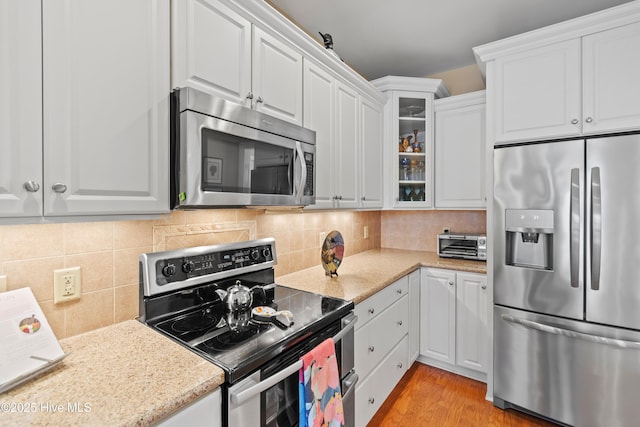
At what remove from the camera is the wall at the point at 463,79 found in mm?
2824

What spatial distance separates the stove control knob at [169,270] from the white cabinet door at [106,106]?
305mm

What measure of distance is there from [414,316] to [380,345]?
25.5 inches

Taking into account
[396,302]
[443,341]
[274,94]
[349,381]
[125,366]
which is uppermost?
[274,94]

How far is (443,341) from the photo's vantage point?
242 centimetres

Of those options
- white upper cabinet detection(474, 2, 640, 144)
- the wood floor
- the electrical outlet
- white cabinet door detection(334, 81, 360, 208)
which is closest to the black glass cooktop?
the electrical outlet

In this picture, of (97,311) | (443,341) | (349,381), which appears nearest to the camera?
(97,311)

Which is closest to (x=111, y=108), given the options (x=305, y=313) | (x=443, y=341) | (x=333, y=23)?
(x=305, y=313)

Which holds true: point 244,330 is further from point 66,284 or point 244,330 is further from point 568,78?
point 568,78

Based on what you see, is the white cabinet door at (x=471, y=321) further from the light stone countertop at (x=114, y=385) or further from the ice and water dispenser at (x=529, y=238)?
the light stone countertop at (x=114, y=385)

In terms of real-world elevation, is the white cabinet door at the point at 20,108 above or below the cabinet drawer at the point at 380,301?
above

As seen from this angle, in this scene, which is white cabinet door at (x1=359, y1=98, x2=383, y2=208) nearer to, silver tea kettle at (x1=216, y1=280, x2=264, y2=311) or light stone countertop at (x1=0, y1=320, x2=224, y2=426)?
silver tea kettle at (x1=216, y1=280, x2=264, y2=311)

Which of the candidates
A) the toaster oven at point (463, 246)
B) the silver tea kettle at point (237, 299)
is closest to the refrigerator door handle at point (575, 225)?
the toaster oven at point (463, 246)

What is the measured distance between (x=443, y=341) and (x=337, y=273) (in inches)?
43.9

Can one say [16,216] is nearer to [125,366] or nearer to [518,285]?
Answer: [125,366]
